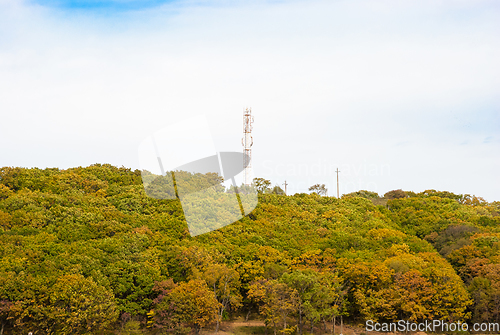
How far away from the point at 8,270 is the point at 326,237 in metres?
25.8

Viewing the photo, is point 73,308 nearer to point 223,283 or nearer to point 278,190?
point 223,283

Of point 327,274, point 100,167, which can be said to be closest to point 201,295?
point 327,274

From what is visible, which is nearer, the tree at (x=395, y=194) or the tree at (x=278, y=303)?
the tree at (x=278, y=303)

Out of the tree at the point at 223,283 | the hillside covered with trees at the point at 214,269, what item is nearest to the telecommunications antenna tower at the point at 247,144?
the hillside covered with trees at the point at 214,269

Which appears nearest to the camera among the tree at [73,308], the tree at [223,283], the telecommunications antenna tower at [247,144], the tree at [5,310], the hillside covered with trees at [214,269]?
the tree at [73,308]

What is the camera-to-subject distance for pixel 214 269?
110ft

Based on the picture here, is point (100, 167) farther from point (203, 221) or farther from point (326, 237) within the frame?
point (326, 237)

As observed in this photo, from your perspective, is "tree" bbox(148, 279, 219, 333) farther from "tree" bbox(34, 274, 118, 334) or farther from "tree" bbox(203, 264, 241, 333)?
"tree" bbox(34, 274, 118, 334)

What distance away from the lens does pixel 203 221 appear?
4481 cm

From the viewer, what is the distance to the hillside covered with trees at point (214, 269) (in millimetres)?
30172

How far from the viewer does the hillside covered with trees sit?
3017cm
